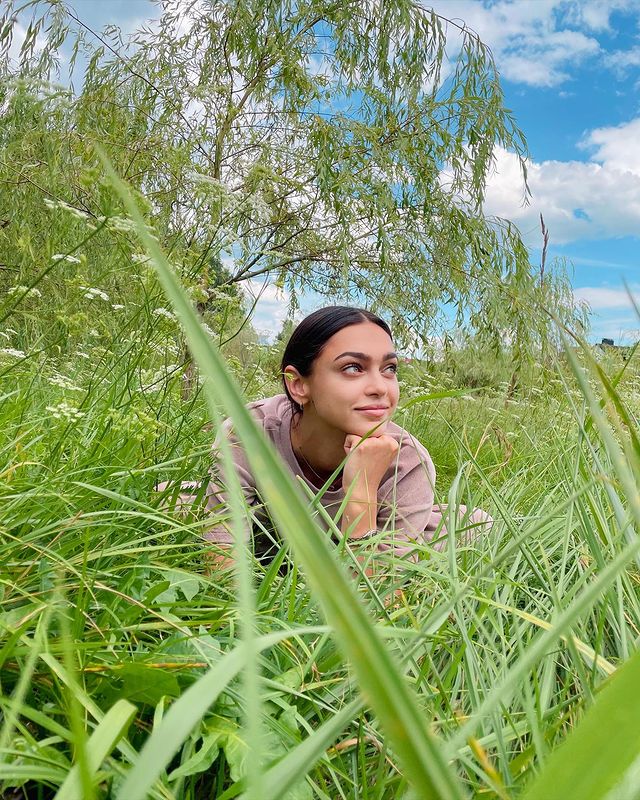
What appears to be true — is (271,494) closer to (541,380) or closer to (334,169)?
(334,169)

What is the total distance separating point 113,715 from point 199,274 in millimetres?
1173

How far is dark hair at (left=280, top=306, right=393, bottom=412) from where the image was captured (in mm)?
2162

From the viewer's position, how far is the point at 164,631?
34.0 inches

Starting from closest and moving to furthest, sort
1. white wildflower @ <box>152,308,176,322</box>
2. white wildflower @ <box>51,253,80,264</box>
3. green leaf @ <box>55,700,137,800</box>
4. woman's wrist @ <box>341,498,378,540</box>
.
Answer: green leaf @ <box>55,700,137,800</box>
white wildflower @ <box>51,253,80,264</box>
white wildflower @ <box>152,308,176,322</box>
woman's wrist @ <box>341,498,378,540</box>

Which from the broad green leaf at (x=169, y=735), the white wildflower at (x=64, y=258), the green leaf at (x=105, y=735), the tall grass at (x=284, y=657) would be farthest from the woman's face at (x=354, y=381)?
the broad green leaf at (x=169, y=735)

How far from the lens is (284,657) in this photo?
0.86 metres

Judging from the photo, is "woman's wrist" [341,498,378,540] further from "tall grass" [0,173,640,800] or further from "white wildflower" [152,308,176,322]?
"white wildflower" [152,308,176,322]

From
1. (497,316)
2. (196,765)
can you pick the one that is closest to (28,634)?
(196,765)

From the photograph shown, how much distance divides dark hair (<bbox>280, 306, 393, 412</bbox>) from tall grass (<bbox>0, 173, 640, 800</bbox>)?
31.0 inches

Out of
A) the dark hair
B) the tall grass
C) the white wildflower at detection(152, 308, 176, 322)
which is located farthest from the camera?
the dark hair

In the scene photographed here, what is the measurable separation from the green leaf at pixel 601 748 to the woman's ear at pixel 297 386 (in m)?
2.03

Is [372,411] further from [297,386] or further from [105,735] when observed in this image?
[105,735]

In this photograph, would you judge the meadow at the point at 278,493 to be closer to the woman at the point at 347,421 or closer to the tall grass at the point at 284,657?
the tall grass at the point at 284,657

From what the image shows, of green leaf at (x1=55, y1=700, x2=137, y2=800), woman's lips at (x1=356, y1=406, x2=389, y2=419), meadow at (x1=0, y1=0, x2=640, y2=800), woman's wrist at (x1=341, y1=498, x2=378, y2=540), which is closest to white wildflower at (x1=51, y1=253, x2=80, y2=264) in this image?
meadow at (x1=0, y1=0, x2=640, y2=800)
